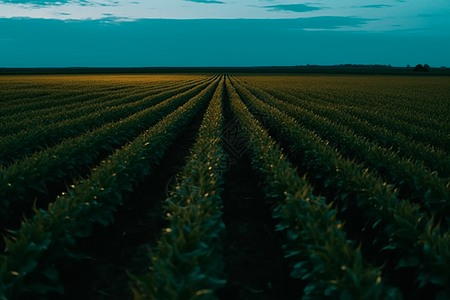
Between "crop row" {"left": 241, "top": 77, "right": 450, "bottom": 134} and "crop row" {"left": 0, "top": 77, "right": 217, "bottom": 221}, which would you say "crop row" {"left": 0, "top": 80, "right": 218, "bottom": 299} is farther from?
"crop row" {"left": 241, "top": 77, "right": 450, "bottom": 134}

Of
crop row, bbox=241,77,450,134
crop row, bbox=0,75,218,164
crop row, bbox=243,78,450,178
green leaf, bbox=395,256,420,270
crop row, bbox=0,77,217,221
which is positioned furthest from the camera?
crop row, bbox=241,77,450,134

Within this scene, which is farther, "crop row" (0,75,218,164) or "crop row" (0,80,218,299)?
"crop row" (0,75,218,164)

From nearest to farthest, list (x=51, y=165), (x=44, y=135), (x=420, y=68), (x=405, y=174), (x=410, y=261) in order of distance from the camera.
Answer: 1. (x=410, y=261)
2. (x=405, y=174)
3. (x=51, y=165)
4. (x=44, y=135)
5. (x=420, y=68)

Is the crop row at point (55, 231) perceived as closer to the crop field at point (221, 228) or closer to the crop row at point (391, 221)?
the crop field at point (221, 228)

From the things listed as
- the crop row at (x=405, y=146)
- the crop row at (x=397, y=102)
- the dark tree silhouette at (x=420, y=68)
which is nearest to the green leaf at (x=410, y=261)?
the crop row at (x=405, y=146)

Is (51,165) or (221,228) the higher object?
(51,165)

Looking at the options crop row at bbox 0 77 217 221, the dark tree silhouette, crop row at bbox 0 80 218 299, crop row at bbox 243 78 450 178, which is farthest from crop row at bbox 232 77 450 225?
the dark tree silhouette

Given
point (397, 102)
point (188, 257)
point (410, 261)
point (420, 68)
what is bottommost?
point (397, 102)

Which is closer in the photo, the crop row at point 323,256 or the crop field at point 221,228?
the crop row at point 323,256

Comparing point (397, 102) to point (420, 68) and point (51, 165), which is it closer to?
point (51, 165)

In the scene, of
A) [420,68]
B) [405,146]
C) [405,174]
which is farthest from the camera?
[420,68]

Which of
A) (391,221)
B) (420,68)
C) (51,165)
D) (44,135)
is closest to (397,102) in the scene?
(44,135)

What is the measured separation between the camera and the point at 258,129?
1118 cm

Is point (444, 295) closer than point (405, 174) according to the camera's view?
Yes
